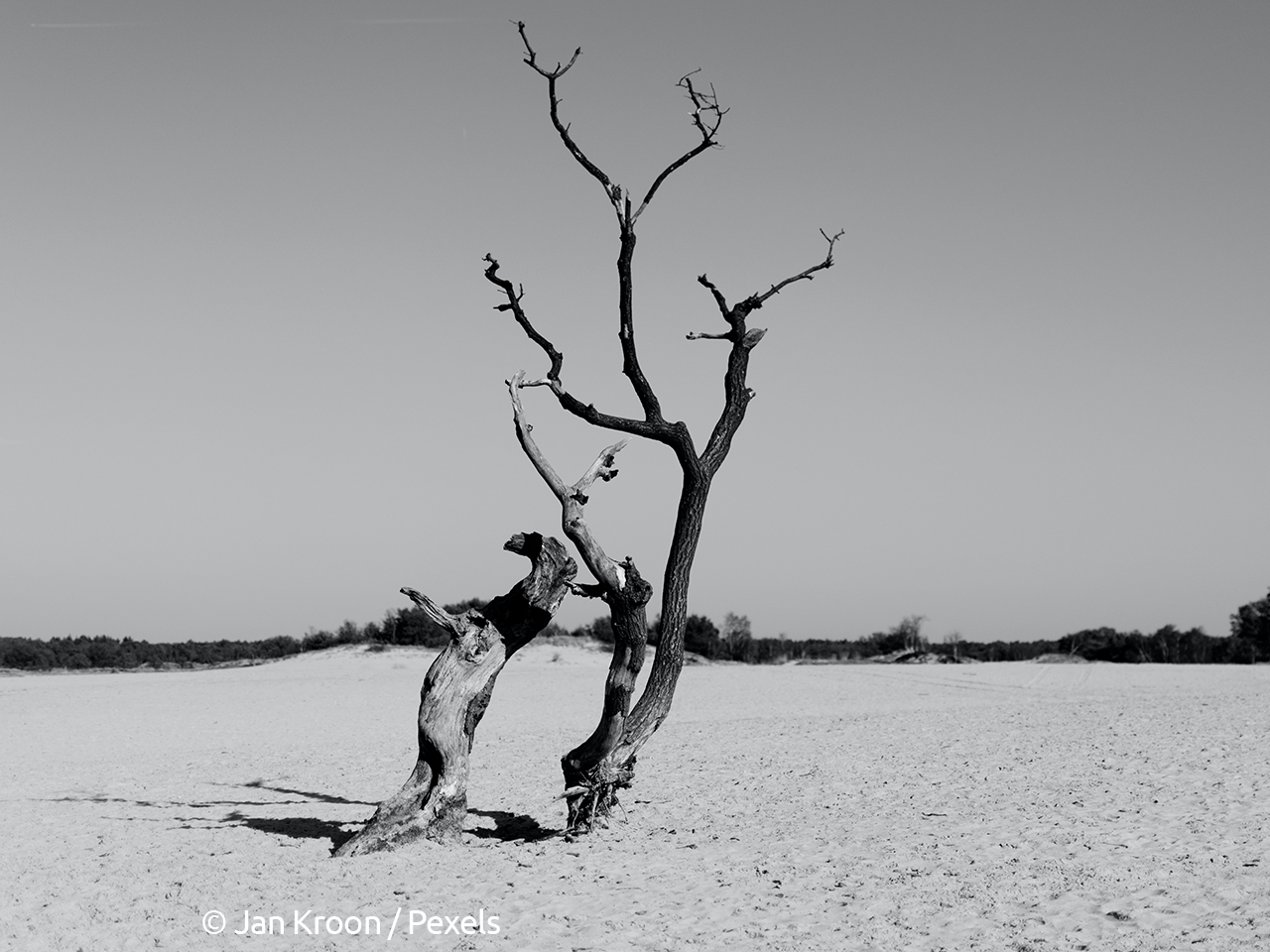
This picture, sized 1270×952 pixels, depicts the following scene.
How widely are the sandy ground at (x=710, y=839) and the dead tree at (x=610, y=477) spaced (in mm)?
686

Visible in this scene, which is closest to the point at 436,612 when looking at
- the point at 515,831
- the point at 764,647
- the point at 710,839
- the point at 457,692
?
the point at 457,692

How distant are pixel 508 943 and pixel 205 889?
266 cm

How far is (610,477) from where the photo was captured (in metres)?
10.5

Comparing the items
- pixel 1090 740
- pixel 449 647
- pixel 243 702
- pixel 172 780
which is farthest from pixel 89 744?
pixel 1090 740

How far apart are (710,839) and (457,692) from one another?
8.00 ft

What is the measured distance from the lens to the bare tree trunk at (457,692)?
359 inches

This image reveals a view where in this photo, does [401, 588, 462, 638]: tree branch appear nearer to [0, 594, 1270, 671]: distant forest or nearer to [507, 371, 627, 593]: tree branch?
[507, 371, 627, 593]: tree branch

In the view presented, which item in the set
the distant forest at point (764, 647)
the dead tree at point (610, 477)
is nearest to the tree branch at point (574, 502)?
the dead tree at point (610, 477)

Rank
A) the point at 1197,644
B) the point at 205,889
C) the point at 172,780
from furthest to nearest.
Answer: the point at 1197,644
the point at 172,780
the point at 205,889

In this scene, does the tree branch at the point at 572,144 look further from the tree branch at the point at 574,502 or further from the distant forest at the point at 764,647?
the distant forest at the point at 764,647

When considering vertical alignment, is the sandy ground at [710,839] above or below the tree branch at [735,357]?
below

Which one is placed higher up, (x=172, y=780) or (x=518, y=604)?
(x=518, y=604)

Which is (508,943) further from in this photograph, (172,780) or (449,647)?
(172,780)

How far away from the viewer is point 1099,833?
8781 millimetres
